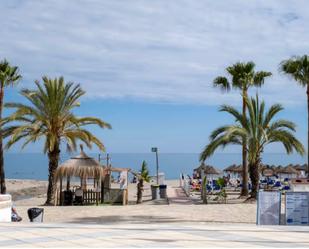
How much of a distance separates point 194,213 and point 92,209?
445 cm

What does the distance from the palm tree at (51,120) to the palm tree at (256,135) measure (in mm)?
6215

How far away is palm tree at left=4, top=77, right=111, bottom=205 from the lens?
23.4 metres

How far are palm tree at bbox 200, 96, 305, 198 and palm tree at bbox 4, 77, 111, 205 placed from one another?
20.4ft

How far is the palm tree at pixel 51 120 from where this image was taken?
76.7 feet

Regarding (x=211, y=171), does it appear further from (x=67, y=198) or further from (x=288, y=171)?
(x=67, y=198)

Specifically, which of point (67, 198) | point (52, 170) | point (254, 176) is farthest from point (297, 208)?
point (52, 170)

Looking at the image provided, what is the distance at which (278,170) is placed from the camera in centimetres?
4203

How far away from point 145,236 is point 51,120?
14.5 m

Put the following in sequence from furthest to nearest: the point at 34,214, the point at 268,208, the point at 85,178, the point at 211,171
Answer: the point at 211,171 < the point at 85,178 < the point at 34,214 < the point at 268,208

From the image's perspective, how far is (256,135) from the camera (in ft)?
76.2

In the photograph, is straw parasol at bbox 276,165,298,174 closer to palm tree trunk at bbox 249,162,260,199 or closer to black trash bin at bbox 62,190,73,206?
palm tree trunk at bbox 249,162,260,199

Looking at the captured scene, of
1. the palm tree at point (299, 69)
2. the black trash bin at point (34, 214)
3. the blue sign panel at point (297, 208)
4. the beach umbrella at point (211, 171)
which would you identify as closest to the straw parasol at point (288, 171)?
the beach umbrella at point (211, 171)

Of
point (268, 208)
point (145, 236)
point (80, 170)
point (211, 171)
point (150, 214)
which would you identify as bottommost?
point (150, 214)

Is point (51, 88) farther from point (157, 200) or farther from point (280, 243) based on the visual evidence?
point (280, 243)
